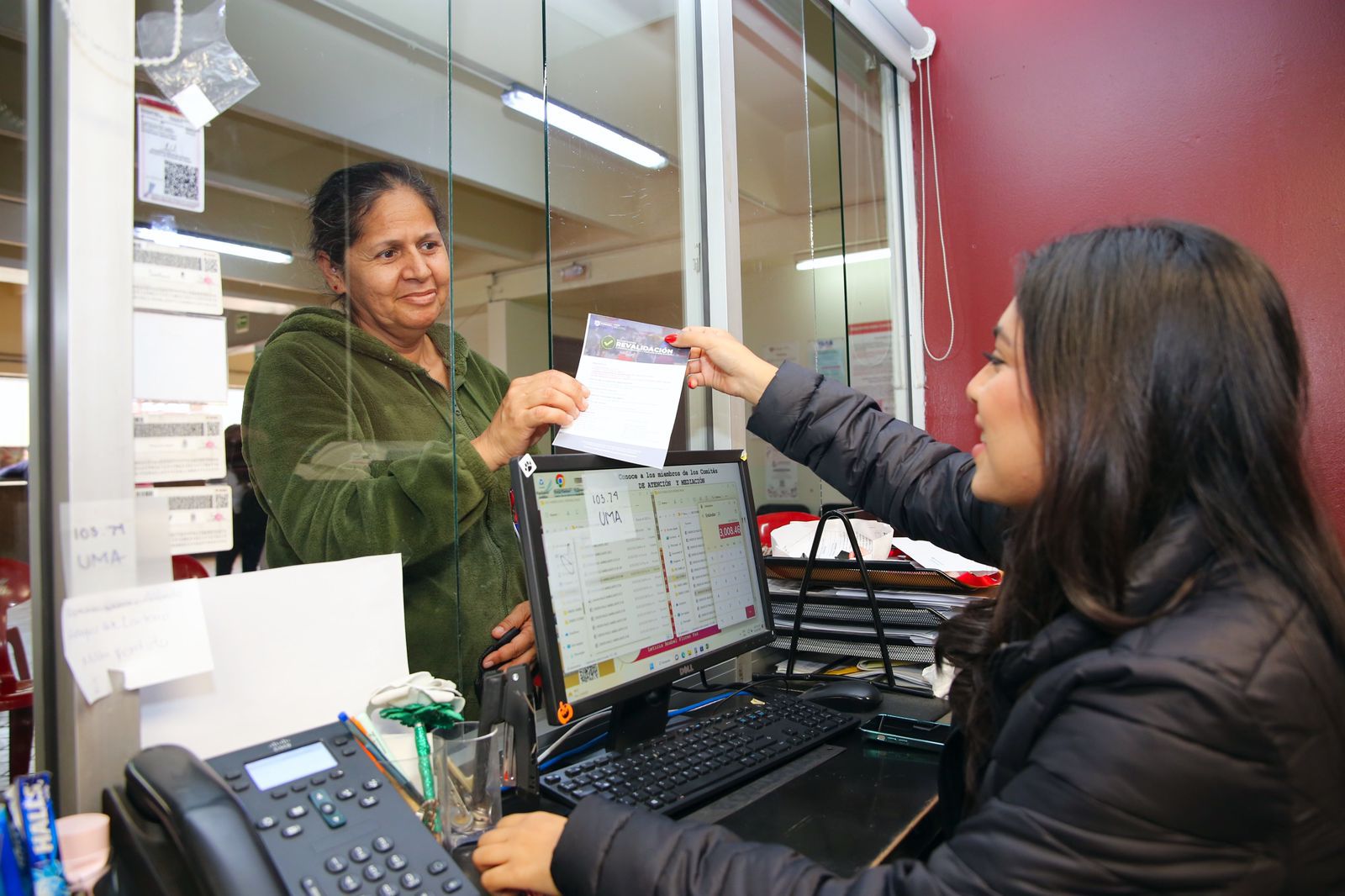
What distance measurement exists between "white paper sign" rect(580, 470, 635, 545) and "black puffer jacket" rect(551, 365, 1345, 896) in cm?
39

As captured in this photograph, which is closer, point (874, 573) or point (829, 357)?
point (874, 573)

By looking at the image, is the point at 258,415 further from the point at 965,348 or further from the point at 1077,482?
the point at 965,348

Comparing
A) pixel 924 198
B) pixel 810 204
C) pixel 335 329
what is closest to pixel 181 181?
pixel 335 329

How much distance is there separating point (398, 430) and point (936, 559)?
103cm

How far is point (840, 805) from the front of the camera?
99 centimetres

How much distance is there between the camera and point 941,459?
1351 millimetres

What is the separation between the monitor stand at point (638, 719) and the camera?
1.11 meters

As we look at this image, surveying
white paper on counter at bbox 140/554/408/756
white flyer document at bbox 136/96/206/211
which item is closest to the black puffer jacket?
white paper on counter at bbox 140/554/408/756

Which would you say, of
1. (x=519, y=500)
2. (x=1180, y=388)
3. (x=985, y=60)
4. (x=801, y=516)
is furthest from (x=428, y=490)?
(x=985, y=60)

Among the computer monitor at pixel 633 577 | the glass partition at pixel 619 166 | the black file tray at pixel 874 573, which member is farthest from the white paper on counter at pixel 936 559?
the glass partition at pixel 619 166

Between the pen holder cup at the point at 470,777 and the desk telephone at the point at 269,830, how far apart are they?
102 mm

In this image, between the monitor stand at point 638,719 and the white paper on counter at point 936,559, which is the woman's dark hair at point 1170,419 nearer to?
the monitor stand at point 638,719

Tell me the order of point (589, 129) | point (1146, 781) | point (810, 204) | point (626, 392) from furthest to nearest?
1. point (810, 204)
2. point (589, 129)
3. point (626, 392)
4. point (1146, 781)

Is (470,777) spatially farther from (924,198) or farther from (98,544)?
(924,198)
